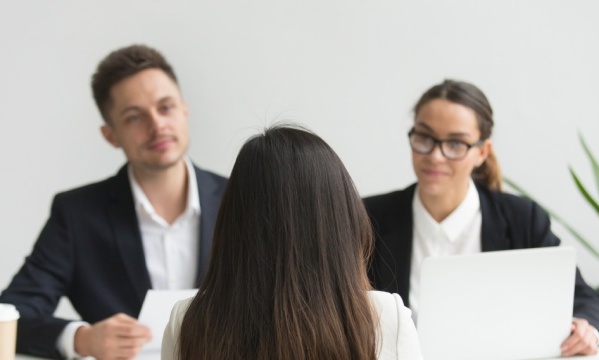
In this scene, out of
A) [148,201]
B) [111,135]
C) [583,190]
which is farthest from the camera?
[583,190]

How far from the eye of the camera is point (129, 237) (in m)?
2.50

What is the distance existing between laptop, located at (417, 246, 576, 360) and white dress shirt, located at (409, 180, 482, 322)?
0.56m

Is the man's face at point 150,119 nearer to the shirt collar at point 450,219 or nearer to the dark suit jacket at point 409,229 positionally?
the dark suit jacket at point 409,229

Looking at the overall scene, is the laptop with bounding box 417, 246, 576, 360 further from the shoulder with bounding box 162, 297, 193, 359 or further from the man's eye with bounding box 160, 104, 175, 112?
the man's eye with bounding box 160, 104, 175, 112

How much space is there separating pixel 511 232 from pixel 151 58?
109 centimetres

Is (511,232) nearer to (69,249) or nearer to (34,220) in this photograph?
(69,249)

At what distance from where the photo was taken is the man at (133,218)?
8.14ft

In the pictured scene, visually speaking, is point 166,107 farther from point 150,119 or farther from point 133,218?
point 133,218

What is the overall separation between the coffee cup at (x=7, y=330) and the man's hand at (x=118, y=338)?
27cm

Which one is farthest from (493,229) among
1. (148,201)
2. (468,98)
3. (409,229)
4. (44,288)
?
(44,288)

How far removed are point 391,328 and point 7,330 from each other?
30.5 inches

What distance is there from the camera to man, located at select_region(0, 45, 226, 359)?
248 centimetres

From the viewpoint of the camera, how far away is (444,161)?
7.79 feet

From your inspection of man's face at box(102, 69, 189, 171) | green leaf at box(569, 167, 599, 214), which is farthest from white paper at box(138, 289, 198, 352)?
green leaf at box(569, 167, 599, 214)
